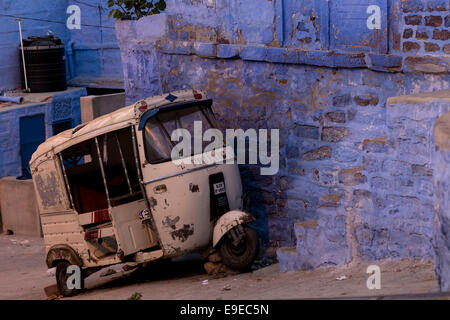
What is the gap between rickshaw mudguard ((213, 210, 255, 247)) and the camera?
8547 mm

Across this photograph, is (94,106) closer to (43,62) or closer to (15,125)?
(15,125)

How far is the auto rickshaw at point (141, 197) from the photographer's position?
28.2ft

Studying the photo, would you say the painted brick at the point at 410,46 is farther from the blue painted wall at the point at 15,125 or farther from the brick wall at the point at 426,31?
the blue painted wall at the point at 15,125

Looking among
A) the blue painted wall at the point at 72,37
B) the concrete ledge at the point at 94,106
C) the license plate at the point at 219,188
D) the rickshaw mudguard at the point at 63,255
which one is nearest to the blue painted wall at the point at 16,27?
the blue painted wall at the point at 72,37

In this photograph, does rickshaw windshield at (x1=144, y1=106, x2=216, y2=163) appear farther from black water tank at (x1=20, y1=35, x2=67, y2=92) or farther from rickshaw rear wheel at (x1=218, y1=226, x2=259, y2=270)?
black water tank at (x1=20, y1=35, x2=67, y2=92)

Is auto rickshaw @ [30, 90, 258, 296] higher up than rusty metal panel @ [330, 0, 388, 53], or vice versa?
rusty metal panel @ [330, 0, 388, 53]

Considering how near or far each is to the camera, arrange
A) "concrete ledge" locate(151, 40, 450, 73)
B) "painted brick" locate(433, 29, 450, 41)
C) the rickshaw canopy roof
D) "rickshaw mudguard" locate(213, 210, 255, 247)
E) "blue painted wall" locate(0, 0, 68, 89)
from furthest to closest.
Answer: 1. "blue painted wall" locate(0, 0, 68, 89)
2. the rickshaw canopy roof
3. "rickshaw mudguard" locate(213, 210, 255, 247)
4. "concrete ledge" locate(151, 40, 450, 73)
5. "painted brick" locate(433, 29, 450, 41)

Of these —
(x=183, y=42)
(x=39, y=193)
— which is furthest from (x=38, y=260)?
(x=183, y=42)

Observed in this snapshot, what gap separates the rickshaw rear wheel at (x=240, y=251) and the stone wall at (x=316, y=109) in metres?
0.59

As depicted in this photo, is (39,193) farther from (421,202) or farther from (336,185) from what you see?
(421,202)

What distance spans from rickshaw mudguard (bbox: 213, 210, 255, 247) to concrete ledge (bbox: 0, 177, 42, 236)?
22.7ft

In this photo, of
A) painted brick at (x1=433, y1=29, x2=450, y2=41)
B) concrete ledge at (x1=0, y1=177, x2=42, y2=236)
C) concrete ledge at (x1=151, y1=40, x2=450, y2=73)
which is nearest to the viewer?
painted brick at (x1=433, y1=29, x2=450, y2=41)

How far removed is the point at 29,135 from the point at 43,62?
215cm

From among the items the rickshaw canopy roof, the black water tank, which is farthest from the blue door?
the rickshaw canopy roof
